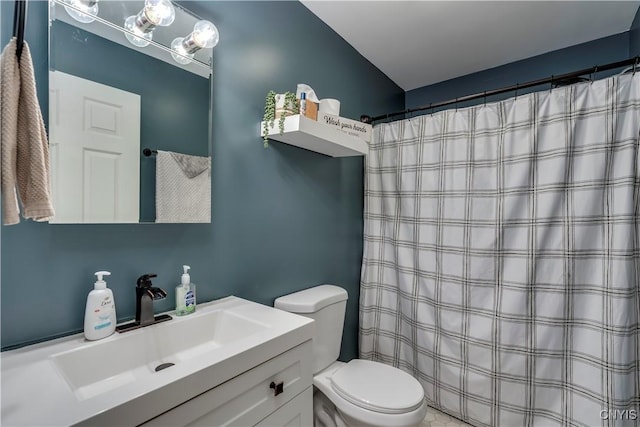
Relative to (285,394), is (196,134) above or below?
above

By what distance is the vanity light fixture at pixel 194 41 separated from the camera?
3.87 ft

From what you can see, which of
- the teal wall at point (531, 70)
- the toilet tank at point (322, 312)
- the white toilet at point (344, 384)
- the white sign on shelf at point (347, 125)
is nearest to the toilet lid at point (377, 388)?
the white toilet at point (344, 384)

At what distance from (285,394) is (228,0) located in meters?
1.59

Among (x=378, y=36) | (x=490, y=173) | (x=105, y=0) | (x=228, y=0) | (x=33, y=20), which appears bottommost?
(x=490, y=173)

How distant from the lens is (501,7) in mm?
1752

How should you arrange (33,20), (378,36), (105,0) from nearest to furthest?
(33,20) < (105,0) < (378,36)

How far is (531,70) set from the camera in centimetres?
230

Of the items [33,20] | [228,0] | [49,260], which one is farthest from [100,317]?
[228,0]

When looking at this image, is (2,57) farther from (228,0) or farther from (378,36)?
(378,36)

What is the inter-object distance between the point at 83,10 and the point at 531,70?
2.71 metres

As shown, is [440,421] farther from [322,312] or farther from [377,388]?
[322,312]

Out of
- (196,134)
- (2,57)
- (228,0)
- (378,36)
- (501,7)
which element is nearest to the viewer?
(2,57)

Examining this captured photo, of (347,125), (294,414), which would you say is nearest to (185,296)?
(294,414)

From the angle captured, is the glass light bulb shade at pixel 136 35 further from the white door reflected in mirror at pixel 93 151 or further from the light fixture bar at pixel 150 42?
the white door reflected in mirror at pixel 93 151
